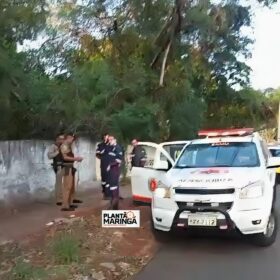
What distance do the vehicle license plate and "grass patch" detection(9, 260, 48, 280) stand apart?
99.4 inches

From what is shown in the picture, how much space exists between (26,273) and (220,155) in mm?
4593

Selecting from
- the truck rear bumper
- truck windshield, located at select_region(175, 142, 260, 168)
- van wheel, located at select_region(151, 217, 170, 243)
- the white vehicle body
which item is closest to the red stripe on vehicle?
the white vehicle body

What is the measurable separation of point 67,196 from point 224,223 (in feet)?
15.1

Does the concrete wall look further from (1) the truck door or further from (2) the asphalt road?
(2) the asphalt road

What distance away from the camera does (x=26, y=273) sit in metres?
6.51

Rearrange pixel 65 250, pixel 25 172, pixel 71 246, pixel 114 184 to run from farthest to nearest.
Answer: pixel 25 172
pixel 114 184
pixel 71 246
pixel 65 250

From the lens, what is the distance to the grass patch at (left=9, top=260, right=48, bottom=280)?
645cm

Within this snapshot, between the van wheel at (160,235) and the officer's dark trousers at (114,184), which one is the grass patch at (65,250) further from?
the officer's dark trousers at (114,184)

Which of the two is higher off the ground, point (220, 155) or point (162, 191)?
point (220, 155)

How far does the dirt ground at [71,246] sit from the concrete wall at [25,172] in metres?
0.75

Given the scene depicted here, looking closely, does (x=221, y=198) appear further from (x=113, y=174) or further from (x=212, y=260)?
(x=113, y=174)

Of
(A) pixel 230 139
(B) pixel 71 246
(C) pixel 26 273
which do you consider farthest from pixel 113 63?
(C) pixel 26 273

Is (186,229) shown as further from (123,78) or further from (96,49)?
(96,49)

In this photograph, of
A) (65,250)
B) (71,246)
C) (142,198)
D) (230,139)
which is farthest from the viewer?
(142,198)
